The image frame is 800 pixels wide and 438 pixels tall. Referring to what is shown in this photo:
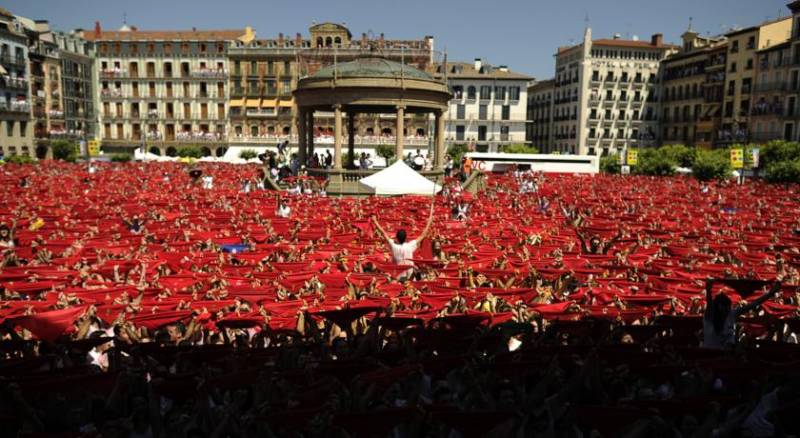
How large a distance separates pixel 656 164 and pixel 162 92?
7930 cm

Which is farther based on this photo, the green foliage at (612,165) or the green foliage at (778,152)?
the green foliage at (612,165)

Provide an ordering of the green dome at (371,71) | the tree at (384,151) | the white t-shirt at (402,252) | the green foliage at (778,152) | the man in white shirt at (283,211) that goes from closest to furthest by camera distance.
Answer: the white t-shirt at (402,252)
the man in white shirt at (283,211)
the green dome at (371,71)
the green foliage at (778,152)
the tree at (384,151)

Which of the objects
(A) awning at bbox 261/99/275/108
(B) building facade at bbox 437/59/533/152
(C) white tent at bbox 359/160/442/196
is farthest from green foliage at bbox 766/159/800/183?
(A) awning at bbox 261/99/275/108

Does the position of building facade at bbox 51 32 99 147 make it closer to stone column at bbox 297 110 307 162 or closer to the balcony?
the balcony

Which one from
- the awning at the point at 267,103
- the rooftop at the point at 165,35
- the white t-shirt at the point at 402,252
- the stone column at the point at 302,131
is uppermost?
the rooftop at the point at 165,35

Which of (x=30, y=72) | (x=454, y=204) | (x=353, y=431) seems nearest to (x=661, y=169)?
(x=454, y=204)

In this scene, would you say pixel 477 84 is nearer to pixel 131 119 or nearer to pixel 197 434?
pixel 131 119

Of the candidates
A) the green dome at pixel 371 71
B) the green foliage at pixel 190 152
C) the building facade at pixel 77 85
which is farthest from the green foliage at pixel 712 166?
the building facade at pixel 77 85

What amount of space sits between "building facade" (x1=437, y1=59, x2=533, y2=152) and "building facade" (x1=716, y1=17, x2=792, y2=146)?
30385mm

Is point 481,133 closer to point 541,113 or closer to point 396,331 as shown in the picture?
point 541,113

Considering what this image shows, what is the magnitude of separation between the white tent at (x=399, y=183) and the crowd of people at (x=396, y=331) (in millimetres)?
9741

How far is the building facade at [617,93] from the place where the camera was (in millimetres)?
100938

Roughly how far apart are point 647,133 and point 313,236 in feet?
306

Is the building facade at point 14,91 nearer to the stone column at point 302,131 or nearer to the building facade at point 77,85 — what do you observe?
the building facade at point 77,85
